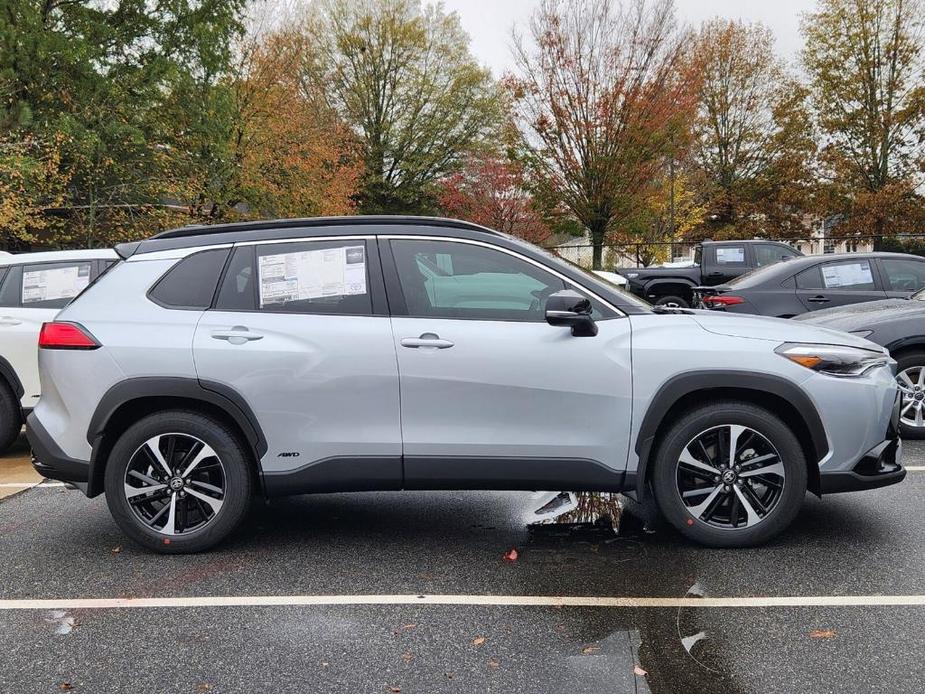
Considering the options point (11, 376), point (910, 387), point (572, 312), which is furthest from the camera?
point (11, 376)

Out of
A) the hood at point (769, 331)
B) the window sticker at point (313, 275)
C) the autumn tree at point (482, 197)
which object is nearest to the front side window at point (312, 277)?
the window sticker at point (313, 275)

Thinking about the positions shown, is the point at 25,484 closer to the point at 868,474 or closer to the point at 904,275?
the point at 868,474

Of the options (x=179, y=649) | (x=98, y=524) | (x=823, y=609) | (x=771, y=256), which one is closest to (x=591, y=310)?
(x=823, y=609)

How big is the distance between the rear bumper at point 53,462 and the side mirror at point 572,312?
102 inches

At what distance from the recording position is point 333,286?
425 centimetres

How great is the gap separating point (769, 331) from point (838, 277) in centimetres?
648

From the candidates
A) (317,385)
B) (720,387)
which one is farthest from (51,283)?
(720,387)

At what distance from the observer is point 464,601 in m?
3.62

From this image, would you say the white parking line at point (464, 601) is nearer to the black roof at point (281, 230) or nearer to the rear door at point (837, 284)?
the black roof at point (281, 230)

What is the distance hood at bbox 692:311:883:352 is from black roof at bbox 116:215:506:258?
1.28m

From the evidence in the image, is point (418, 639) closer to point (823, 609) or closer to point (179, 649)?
point (179, 649)

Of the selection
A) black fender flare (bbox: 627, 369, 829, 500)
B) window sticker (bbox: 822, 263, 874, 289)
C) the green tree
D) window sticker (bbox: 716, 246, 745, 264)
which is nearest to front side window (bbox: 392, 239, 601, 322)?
black fender flare (bbox: 627, 369, 829, 500)

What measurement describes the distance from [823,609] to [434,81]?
1521 inches

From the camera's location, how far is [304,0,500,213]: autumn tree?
123 feet
